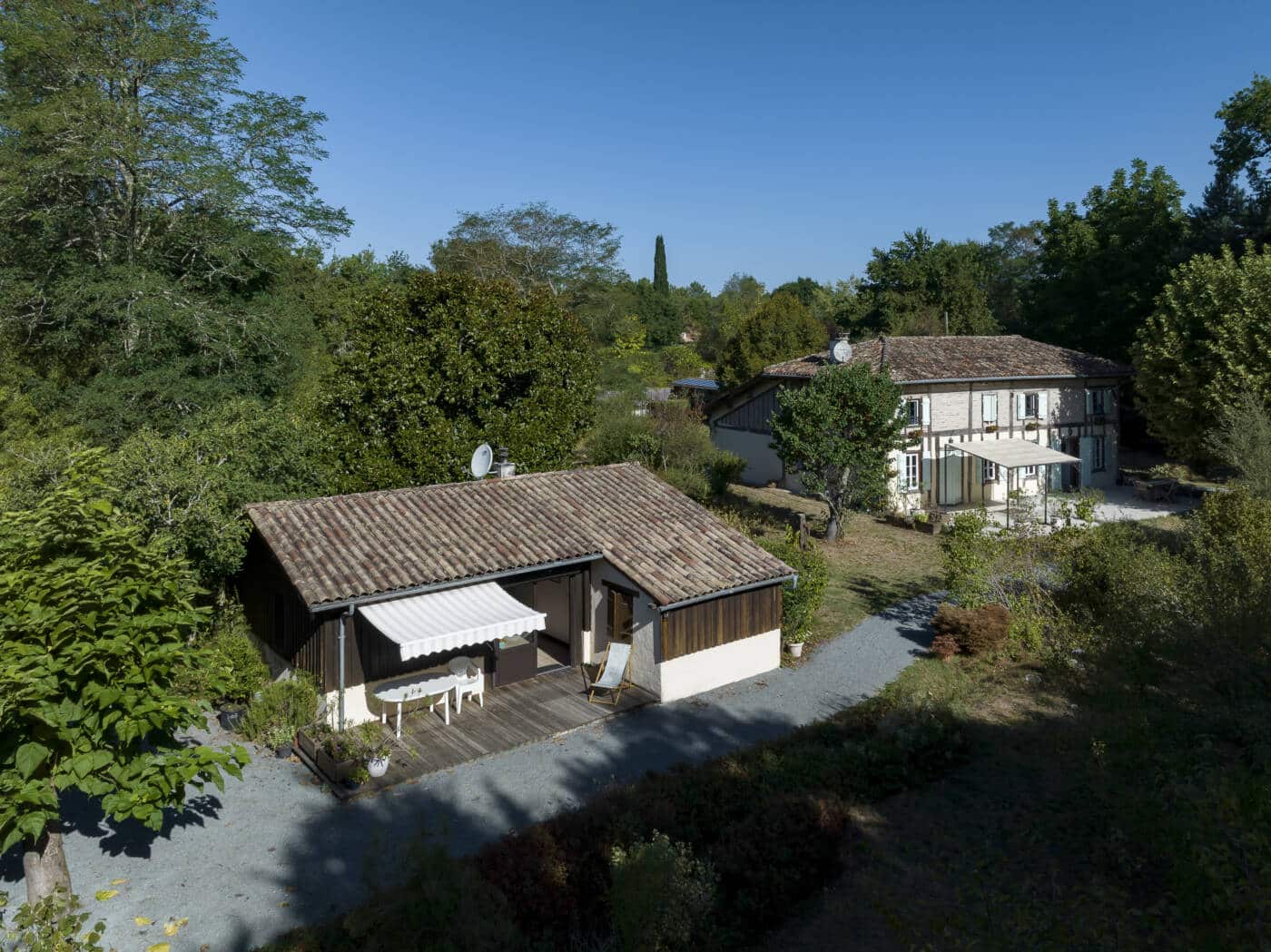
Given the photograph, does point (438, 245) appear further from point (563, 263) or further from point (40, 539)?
point (40, 539)

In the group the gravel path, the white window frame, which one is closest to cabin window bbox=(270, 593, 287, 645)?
the gravel path

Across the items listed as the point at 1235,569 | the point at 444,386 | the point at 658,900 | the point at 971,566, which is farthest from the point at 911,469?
the point at 658,900

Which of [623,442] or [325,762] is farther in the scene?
[623,442]

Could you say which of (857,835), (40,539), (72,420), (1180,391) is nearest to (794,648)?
(857,835)

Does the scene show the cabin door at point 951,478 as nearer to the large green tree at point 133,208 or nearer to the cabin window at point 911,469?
the cabin window at point 911,469

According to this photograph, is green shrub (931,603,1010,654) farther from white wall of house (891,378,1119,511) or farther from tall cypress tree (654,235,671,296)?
tall cypress tree (654,235,671,296)

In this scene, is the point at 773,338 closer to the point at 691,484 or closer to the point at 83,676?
the point at 691,484
